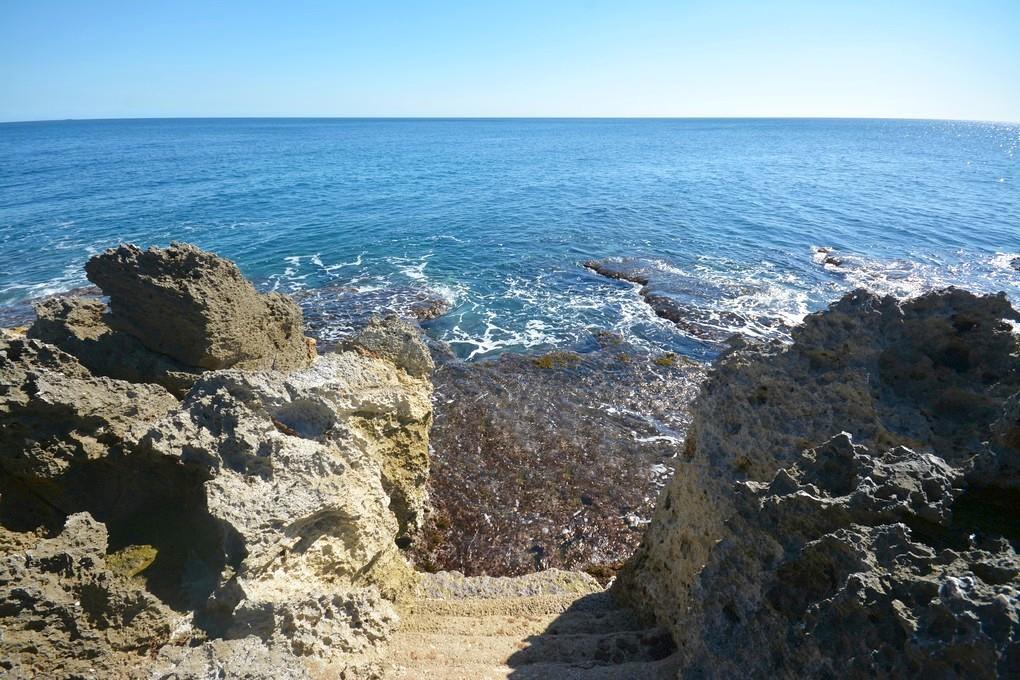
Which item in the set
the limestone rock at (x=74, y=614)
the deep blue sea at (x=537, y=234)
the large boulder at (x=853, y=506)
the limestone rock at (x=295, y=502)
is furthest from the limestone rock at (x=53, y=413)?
the deep blue sea at (x=537, y=234)

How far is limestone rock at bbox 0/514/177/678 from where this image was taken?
6.61 m

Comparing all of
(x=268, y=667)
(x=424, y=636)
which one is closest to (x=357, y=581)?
(x=424, y=636)

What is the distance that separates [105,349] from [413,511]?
8.09 m

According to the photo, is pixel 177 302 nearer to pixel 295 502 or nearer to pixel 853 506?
pixel 295 502

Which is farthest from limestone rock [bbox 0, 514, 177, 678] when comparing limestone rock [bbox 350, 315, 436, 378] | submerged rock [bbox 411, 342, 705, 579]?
submerged rock [bbox 411, 342, 705, 579]

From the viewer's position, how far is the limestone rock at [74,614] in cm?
661

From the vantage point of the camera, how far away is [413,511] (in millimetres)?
13125

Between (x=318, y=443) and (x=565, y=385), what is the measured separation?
1307 centimetres

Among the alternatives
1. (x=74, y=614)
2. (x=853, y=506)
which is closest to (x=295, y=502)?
(x=74, y=614)

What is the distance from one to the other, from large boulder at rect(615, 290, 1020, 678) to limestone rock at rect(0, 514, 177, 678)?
7319 mm

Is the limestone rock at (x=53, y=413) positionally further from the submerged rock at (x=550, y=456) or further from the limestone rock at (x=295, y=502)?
the submerged rock at (x=550, y=456)

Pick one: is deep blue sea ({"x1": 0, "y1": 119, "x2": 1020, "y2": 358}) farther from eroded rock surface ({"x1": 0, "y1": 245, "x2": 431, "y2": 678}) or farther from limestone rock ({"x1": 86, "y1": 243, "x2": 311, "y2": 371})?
eroded rock surface ({"x1": 0, "y1": 245, "x2": 431, "y2": 678})

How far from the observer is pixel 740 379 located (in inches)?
349

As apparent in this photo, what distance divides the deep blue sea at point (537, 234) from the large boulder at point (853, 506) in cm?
1529
